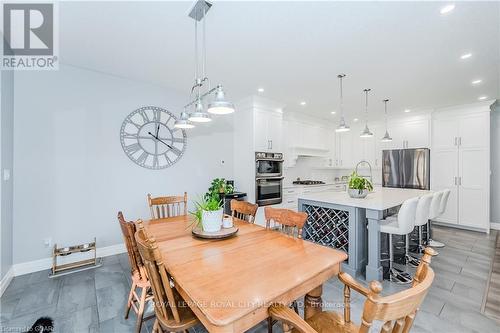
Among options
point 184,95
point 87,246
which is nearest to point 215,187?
point 184,95

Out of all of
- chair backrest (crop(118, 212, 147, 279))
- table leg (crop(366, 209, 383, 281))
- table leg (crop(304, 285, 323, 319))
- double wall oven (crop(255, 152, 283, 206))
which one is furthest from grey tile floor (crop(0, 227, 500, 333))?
double wall oven (crop(255, 152, 283, 206))

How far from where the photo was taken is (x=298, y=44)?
7.98 feet

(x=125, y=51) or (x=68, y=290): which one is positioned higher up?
(x=125, y=51)

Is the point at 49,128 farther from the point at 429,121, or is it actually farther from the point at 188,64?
the point at 429,121

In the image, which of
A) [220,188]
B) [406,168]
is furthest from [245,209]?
[406,168]

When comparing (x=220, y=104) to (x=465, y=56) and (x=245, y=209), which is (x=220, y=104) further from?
(x=465, y=56)

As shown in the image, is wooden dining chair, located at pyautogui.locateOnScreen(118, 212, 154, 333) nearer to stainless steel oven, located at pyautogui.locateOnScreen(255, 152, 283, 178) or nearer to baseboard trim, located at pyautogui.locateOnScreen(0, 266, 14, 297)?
baseboard trim, located at pyautogui.locateOnScreen(0, 266, 14, 297)

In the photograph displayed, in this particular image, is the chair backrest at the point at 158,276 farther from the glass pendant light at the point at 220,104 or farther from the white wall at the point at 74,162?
the white wall at the point at 74,162

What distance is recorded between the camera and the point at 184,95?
13.2 ft

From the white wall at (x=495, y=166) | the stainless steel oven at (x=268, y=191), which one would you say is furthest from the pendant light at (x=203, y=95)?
the white wall at (x=495, y=166)

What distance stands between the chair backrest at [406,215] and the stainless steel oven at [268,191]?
2325 millimetres

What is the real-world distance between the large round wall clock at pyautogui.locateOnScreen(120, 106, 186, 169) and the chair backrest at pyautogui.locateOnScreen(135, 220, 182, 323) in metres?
2.51

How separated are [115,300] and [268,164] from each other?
3.15 meters

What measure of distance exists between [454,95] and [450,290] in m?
3.46
